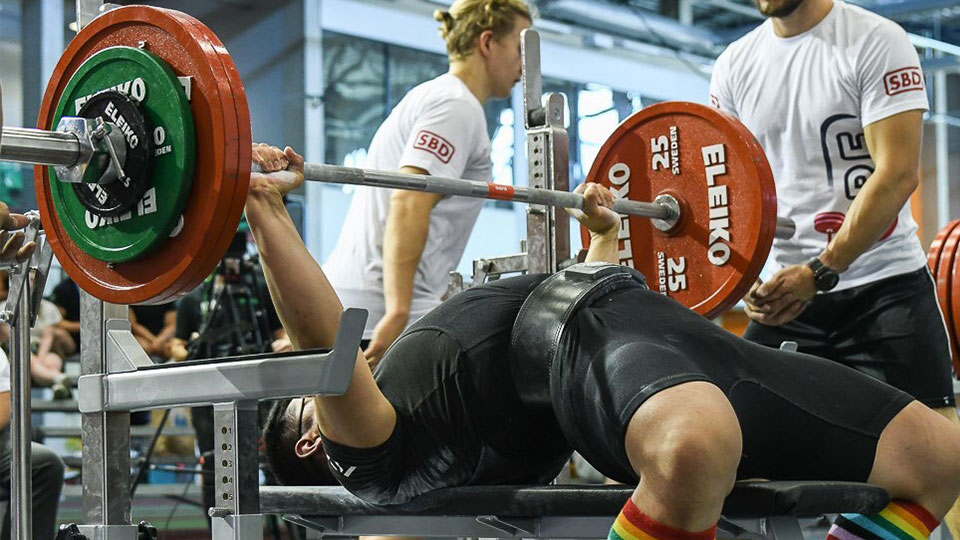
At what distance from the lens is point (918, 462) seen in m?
1.77

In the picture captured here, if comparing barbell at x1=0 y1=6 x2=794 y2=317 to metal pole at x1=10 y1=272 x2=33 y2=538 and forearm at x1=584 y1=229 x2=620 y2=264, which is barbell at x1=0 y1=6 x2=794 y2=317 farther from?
forearm at x1=584 y1=229 x2=620 y2=264

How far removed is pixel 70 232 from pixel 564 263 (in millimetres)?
1114

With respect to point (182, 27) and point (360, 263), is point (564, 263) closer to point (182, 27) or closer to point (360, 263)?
point (360, 263)

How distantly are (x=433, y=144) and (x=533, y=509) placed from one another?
1.21 meters

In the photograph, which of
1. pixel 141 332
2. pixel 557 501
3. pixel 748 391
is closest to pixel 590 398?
pixel 557 501

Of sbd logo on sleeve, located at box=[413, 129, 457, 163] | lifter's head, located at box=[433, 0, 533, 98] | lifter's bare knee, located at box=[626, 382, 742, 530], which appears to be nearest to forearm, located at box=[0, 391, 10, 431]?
sbd logo on sleeve, located at box=[413, 129, 457, 163]

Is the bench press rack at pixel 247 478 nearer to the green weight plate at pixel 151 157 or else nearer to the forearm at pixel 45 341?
the green weight plate at pixel 151 157

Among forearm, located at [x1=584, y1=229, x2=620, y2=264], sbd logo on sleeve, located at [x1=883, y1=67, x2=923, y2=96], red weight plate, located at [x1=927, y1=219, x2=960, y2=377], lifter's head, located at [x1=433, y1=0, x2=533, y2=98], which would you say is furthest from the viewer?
red weight plate, located at [x1=927, y1=219, x2=960, y2=377]

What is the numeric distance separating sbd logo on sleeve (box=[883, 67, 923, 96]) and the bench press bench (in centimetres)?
107

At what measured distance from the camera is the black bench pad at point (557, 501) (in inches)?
60.8

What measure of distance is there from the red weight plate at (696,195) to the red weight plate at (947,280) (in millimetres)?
1011

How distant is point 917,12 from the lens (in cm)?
923

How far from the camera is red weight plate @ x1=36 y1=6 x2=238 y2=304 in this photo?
4.86 ft

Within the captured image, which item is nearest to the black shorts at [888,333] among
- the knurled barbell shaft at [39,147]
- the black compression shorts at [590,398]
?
the black compression shorts at [590,398]
